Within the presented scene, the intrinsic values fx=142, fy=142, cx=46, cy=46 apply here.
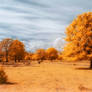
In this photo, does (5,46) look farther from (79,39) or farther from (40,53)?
(40,53)


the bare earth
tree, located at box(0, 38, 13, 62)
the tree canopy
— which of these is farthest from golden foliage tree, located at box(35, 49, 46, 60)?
the bare earth

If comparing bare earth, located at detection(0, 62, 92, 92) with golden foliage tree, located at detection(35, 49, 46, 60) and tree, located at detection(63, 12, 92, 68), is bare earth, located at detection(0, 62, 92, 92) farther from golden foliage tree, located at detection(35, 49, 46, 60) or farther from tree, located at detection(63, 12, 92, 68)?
golden foliage tree, located at detection(35, 49, 46, 60)

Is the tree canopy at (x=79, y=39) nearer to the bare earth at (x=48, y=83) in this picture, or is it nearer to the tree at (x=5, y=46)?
the bare earth at (x=48, y=83)

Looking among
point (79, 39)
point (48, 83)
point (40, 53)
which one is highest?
point (79, 39)

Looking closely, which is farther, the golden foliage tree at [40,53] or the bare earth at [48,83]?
the golden foliage tree at [40,53]

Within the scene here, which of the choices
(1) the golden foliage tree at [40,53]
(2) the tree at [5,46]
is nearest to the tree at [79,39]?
(2) the tree at [5,46]

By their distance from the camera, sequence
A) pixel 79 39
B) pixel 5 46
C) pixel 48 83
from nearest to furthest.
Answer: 1. pixel 48 83
2. pixel 79 39
3. pixel 5 46

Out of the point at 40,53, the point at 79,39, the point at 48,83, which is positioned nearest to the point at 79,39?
the point at 79,39

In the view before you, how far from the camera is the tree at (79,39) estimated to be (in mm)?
20141

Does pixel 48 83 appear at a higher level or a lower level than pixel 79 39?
lower

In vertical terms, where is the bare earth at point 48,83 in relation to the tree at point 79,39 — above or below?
below

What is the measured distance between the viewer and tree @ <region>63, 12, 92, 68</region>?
66.1ft

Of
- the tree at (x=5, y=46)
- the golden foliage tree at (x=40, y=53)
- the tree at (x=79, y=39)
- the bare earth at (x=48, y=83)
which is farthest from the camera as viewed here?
the golden foliage tree at (x=40, y=53)

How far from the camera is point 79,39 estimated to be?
819 inches
